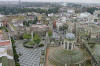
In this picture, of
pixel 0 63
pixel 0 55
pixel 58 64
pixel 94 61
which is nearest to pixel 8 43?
pixel 0 55

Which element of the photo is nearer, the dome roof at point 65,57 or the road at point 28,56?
the dome roof at point 65,57

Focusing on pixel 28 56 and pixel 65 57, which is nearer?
pixel 65 57

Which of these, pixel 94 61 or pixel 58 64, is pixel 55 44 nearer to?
pixel 58 64

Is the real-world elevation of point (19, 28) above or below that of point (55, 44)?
below

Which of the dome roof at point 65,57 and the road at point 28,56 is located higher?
the dome roof at point 65,57

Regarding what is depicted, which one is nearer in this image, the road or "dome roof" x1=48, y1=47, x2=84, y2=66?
"dome roof" x1=48, y1=47, x2=84, y2=66

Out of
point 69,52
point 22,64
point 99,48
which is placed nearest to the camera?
point 69,52

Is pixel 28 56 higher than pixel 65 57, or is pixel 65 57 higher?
pixel 65 57

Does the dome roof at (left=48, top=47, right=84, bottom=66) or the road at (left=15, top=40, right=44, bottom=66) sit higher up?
the dome roof at (left=48, top=47, right=84, bottom=66)
